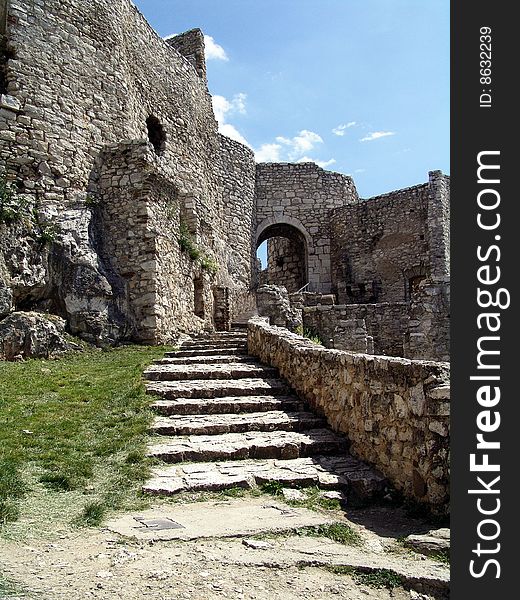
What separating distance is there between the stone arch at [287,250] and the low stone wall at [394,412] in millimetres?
16975

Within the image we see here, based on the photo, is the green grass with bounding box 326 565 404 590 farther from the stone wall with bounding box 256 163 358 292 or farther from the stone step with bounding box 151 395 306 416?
the stone wall with bounding box 256 163 358 292

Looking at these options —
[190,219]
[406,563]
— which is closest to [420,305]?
[190,219]

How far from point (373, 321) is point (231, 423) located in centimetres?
874

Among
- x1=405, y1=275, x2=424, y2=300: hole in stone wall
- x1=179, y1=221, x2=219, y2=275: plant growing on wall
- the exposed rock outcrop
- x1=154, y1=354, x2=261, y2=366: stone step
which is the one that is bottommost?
x1=154, y1=354, x2=261, y2=366: stone step

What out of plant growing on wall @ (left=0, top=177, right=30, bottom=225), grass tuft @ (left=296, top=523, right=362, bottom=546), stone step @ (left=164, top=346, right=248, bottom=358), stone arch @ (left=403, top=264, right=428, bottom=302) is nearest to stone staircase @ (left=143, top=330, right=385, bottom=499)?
grass tuft @ (left=296, top=523, right=362, bottom=546)

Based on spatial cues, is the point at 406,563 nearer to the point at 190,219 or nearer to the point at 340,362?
the point at 340,362

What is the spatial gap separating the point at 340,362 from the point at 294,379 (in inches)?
75.5

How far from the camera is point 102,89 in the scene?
45.2 feet

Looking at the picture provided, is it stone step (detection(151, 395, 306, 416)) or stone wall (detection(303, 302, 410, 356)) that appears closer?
stone step (detection(151, 395, 306, 416))

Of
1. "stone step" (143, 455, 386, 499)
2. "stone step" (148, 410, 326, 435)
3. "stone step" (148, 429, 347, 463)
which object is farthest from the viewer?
"stone step" (148, 410, 326, 435)

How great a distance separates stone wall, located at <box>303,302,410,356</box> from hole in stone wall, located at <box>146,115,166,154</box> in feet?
25.1

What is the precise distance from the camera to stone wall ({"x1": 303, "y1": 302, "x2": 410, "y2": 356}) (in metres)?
13.8

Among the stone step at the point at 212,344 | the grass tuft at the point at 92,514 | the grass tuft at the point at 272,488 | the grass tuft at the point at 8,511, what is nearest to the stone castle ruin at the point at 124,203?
the stone step at the point at 212,344

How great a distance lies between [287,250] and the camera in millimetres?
26406
